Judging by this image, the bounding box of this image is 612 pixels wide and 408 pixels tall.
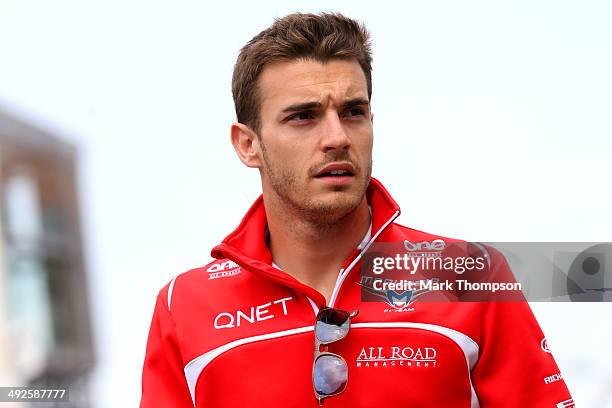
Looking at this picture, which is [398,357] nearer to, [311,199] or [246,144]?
[311,199]

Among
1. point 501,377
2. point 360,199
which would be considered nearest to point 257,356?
point 360,199

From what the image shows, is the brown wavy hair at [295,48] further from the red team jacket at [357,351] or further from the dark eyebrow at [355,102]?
the red team jacket at [357,351]

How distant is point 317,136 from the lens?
2.53 metres

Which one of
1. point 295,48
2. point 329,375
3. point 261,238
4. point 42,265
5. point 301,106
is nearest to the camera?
point 329,375

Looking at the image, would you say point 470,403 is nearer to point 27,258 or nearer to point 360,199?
point 360,199

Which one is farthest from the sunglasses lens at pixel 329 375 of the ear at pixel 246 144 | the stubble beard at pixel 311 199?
the ear at pixel 246 144

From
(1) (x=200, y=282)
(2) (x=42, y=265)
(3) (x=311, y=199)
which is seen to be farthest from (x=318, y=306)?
(2) (x=42, y=265)

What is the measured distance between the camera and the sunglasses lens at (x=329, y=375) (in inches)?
96.6

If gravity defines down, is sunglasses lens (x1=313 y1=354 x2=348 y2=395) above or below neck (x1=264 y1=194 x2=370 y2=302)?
below

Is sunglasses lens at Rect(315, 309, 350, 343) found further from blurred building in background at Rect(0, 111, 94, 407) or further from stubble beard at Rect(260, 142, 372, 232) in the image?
blurred building in background at Rect(0, 111, 94, 407)

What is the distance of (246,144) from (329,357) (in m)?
0.77

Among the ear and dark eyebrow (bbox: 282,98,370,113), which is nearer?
dark eyebrow (bbox: 282,98,370,113)
